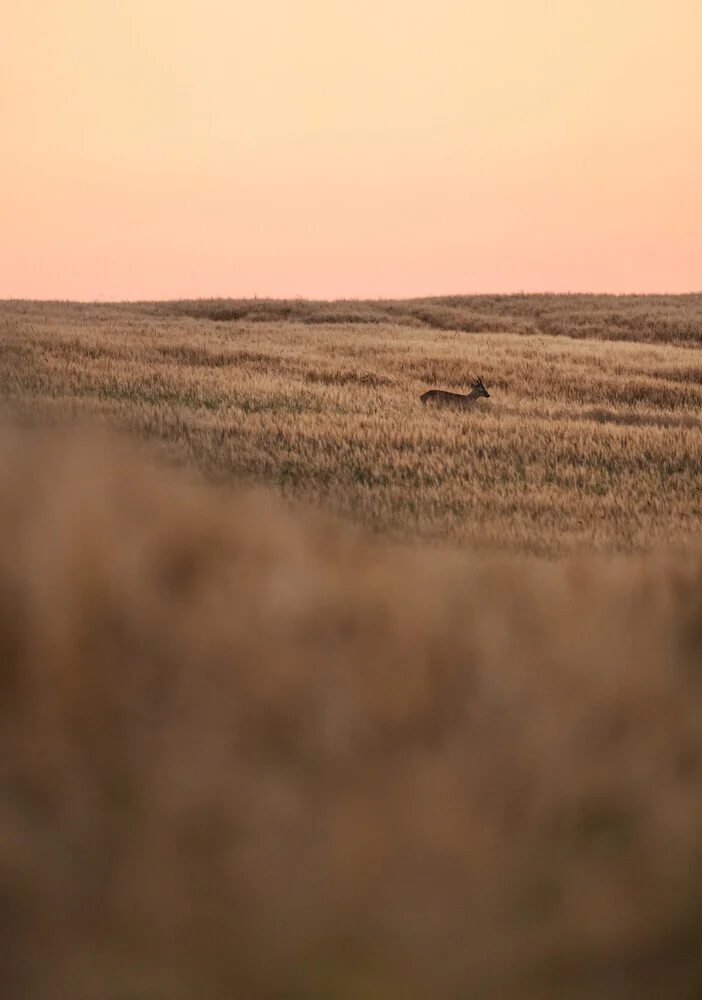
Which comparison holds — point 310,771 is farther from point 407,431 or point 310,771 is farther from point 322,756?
point 407,431

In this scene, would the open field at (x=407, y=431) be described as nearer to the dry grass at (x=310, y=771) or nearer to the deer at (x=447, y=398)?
the deer at (x=447, y=398)

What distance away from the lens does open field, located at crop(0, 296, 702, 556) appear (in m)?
3.47

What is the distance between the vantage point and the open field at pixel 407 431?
11.4 ft

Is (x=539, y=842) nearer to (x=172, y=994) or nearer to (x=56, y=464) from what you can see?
(x=172, y=994)

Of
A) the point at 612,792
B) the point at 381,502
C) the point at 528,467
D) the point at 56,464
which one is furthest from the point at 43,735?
the point at 528,467

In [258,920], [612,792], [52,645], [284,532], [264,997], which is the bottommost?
[264,997]

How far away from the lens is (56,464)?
7.24 ft

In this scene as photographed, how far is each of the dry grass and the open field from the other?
0.79 meters

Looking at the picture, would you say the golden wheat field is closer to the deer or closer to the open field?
the open field

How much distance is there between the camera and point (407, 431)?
5.48 meters

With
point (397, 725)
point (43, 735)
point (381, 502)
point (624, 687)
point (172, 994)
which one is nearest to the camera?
point (172, 994)

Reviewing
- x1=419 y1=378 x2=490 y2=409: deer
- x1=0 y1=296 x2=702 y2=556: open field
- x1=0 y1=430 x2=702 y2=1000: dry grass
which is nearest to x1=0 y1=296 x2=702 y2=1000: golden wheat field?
x1=0 y1=430 x2=702 y2=1000: dry grass

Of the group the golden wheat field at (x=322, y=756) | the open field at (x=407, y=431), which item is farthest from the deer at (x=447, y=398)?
the golden wheat field at (x=322, y=756)

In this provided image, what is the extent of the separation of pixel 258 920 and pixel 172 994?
188 millimetres
